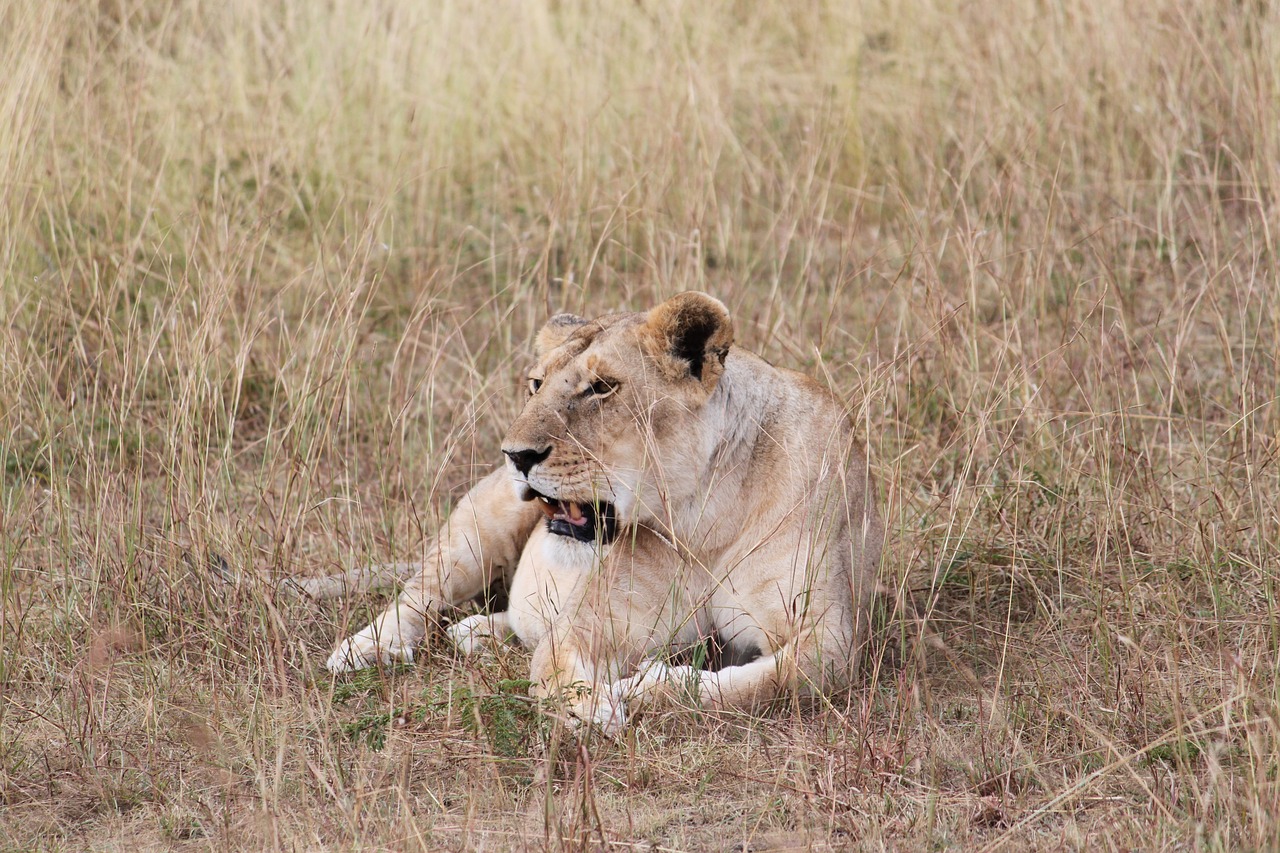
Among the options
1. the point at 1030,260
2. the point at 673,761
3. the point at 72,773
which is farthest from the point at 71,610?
the point at 1030,260

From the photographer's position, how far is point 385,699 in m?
3.86

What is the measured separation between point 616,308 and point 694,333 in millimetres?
2412

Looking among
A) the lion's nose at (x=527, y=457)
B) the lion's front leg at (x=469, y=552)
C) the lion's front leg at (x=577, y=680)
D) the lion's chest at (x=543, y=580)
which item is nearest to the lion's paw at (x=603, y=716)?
the lion's front leg at (x=577, y=680)

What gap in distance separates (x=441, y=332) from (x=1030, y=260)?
2.48 m

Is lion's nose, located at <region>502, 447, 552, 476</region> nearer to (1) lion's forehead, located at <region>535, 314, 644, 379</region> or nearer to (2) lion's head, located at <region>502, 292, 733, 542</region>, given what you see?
(2) lion's head, located at <region>502, 292, 733, 542</region>

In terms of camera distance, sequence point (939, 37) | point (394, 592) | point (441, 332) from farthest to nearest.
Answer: point (939, 37) → point (441, 332) → point (394, 592)

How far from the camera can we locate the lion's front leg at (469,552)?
432cm

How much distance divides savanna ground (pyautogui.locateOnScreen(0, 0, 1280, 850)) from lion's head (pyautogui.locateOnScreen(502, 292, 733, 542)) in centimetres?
34

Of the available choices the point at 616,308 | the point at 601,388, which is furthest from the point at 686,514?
the point at 616,308

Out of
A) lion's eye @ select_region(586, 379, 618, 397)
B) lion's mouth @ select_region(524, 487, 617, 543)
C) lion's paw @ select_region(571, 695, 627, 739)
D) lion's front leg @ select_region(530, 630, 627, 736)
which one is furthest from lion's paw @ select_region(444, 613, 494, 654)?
lion's eye @ select_region(586, 379, 618, 397)

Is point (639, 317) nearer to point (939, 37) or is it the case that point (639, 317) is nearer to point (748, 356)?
point (748, 356)

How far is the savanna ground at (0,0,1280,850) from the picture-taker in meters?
3.32

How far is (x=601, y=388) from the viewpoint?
12.4 feet

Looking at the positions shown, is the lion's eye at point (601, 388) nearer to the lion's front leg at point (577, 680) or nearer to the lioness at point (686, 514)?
the lioness at point (686, 514)
